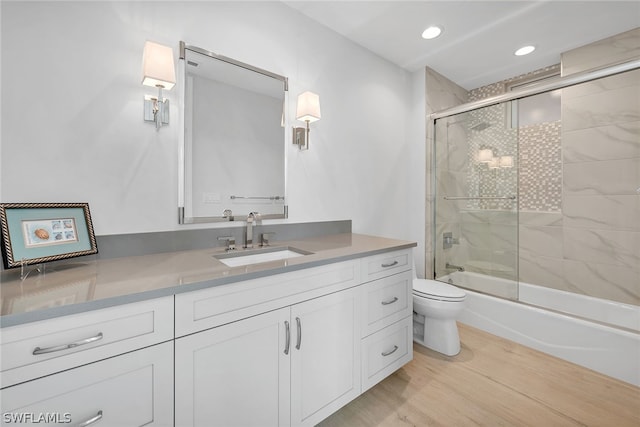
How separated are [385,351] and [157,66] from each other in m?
1.92

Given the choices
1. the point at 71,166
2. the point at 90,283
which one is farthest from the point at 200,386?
the point at 71,166

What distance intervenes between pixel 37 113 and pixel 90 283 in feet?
2.59

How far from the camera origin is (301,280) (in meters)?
1.19

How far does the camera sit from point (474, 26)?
2.11 metres

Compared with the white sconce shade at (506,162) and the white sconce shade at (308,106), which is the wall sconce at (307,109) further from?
the white sconce shade at (506,162)

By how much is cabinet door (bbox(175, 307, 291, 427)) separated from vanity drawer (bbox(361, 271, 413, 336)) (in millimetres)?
519

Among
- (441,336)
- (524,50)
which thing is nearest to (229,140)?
(441,336)

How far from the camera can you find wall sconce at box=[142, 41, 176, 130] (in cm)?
123

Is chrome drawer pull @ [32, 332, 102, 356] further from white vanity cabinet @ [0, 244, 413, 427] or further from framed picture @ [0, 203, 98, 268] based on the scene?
framed picture @ [0, 203, 98, 268]

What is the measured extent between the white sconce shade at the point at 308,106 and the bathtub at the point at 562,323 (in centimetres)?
213

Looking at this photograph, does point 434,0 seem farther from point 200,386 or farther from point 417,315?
point 200,386

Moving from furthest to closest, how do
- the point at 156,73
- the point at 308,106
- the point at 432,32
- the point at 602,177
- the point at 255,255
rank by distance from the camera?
the point at 602,177 < the point at 432,32 < the point at 308,106 < the point at 255,255 < the point at 156,73

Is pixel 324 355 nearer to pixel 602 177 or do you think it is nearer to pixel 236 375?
pixel 236 375

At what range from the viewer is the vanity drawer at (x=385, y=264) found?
1.47 metres
